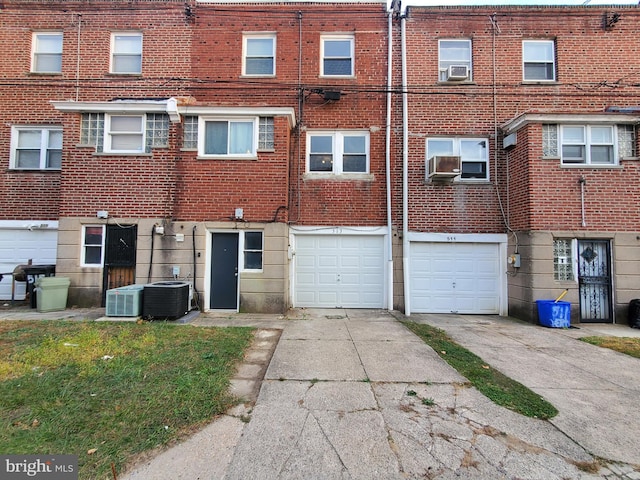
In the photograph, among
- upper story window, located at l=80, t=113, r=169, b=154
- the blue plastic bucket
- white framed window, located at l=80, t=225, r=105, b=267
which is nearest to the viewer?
the blue plastic bucket

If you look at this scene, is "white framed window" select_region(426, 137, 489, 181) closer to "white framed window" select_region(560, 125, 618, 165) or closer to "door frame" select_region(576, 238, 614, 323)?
"white framed window" select_region(560, 125, 618, 165)

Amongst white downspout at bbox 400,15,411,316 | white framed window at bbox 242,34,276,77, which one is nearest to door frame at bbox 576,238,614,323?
white downspout at bbox 400,15,411,316

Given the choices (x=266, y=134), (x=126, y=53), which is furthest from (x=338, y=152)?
(x=126, y=53)

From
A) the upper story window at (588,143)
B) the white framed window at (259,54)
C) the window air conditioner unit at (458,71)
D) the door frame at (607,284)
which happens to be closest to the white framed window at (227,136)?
the white framed window at (259,54)

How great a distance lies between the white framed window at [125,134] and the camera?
9117 millimetres

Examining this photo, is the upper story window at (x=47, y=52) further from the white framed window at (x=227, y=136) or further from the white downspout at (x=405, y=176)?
the white downspout at (x=405, y=176)

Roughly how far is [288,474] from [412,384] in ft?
7.71

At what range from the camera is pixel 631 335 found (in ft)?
24.3

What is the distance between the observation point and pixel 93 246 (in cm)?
898

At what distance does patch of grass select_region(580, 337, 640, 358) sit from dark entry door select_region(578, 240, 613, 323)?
1772mm

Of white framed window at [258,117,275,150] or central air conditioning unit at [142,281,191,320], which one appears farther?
white framed window at [258,117,275,150]

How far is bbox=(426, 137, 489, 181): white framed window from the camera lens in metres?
10.1

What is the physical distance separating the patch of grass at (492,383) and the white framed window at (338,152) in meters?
5.93

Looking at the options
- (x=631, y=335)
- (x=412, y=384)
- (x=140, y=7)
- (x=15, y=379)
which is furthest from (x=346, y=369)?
(x=140, y=7)
